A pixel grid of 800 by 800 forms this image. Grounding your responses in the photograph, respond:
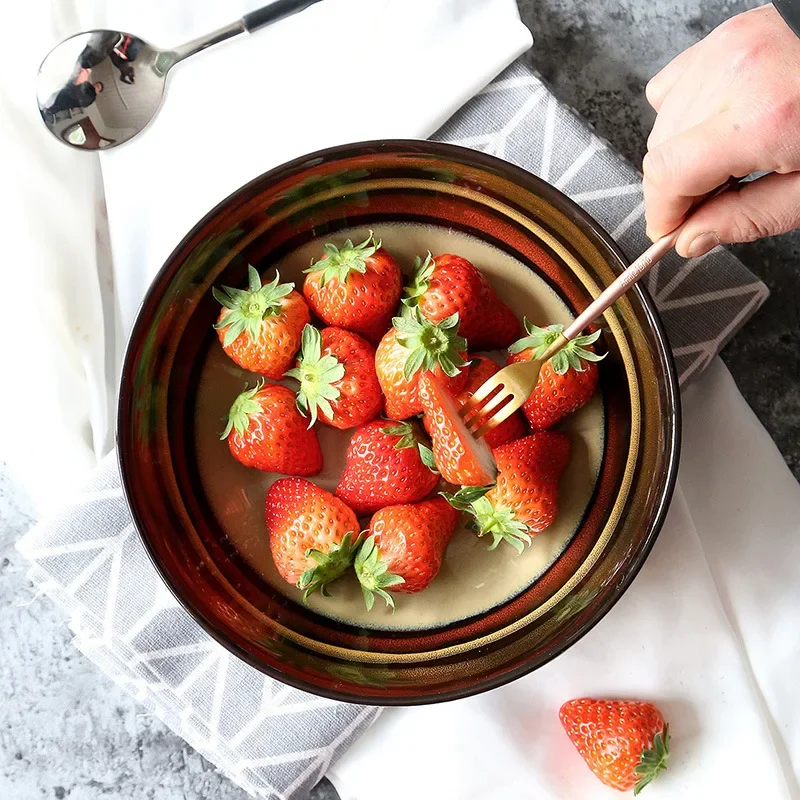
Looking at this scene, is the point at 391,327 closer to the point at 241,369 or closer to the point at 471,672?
the point at 241,369

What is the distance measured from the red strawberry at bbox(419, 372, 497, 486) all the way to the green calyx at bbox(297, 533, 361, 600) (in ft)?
0.45

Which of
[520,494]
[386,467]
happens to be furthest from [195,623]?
[520,494]

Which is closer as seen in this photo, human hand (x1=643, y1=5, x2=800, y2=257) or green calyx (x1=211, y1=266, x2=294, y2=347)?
human hand (x1=643, y1=5, x2=800, y2=257)

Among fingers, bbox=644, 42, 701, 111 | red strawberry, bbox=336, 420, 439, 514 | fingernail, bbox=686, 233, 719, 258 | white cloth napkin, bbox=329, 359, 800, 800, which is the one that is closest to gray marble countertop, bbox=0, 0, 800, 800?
white cloth napkin, bbox=329, 359, 800, 800

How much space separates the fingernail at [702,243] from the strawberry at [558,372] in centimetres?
13

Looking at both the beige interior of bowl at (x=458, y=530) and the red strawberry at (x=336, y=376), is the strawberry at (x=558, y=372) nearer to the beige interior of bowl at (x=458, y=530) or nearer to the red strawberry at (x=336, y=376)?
the beige interior of bowl at (x=458, y=530)

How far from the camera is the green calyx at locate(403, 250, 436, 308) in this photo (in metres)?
0.92

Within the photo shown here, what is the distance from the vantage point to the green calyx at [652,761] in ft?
3.36

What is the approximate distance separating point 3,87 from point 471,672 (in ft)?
2.96

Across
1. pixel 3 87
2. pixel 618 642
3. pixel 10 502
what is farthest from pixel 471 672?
pixel 3 87

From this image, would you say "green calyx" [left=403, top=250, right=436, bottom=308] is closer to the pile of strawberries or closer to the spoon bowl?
the pile of strawberries

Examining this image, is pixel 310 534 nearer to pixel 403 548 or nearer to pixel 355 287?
pixel 403 548

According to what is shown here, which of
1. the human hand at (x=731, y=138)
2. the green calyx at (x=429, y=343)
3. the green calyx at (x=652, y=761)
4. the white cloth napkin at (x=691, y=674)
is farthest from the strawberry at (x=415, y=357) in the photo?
the green calyx at (x=652, y=761)

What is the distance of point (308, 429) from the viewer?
0.94m
